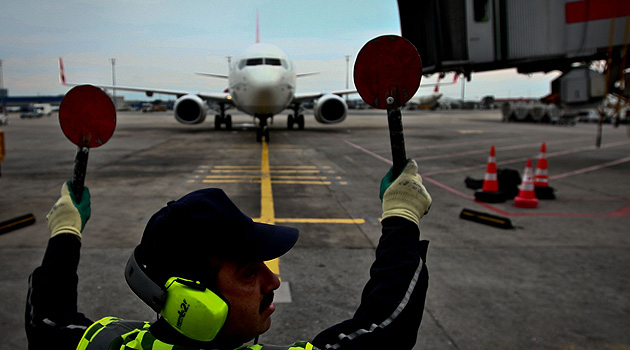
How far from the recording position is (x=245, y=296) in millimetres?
1302

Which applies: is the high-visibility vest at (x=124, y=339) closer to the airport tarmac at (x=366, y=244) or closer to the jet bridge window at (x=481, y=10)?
the airport tarmac at (x=366, y=244)

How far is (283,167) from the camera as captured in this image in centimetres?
1292

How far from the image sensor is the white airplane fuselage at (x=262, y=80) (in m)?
18.0

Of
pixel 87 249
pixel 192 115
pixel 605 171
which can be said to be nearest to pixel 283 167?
pixel 87 249

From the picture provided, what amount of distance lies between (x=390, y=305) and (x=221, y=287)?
0.50 meters

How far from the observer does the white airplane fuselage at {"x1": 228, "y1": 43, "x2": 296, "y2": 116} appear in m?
18.0

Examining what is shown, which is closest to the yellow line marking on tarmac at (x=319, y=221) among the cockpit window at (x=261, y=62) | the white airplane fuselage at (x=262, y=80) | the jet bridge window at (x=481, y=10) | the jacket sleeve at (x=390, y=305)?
the jacket sleeve at (x=390, y=305)

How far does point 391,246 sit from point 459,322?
2.82 m

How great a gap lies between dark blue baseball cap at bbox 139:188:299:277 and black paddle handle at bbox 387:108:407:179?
0.61 meters

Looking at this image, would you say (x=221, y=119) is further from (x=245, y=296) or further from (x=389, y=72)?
(x=245, y=296)

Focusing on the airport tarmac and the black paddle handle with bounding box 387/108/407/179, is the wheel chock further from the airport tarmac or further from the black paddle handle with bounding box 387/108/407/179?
the black paddle handle with bounding box 387/108/407/179

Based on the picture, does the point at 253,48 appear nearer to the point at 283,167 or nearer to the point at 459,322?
the point at 283,167

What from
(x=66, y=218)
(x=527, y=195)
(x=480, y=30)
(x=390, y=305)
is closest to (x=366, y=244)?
(x=527, y=195)

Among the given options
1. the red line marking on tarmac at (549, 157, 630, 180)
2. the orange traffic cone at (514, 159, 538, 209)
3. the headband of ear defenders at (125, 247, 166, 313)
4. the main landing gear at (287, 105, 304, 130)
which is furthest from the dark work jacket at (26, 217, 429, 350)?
the main landing gear at (287, 105, 304, 130)
